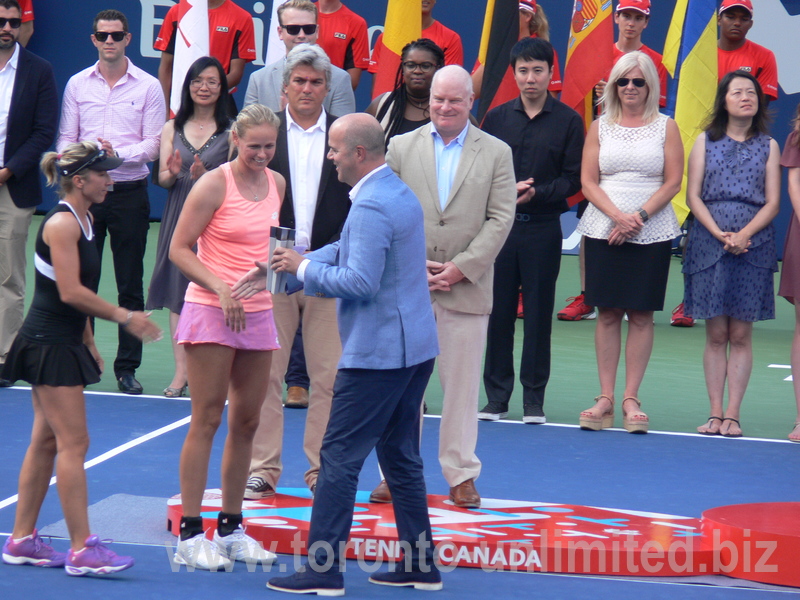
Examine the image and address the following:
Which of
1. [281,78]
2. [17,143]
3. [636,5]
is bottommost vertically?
[17,143]

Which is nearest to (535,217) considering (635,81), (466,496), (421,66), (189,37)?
(635,81)

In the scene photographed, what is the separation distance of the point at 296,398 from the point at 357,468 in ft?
12.0

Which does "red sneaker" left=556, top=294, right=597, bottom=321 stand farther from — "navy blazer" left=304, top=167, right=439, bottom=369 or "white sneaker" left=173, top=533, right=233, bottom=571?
"white sneaker" left=173, top=533, right=233, bottom=571

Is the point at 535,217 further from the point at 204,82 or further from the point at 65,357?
the point at 65,357

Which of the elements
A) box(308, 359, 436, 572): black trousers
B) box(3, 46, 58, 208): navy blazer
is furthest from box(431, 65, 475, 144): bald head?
box(3, 46, 58, 208): navy blazer

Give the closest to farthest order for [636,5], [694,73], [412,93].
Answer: [412,93] < [694,73] < [636,5]

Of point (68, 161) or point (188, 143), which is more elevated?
point (188, 143)

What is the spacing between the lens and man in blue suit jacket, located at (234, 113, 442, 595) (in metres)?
4.71

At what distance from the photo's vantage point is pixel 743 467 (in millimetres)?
7125

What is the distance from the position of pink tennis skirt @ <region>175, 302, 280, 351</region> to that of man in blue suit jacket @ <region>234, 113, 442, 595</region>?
1.52ft

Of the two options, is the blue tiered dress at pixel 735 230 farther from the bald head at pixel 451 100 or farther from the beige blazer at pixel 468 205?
the bald head at pixel 451 100

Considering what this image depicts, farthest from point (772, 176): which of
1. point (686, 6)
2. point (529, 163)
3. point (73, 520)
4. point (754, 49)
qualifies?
point (73, 520)

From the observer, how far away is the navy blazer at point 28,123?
345 inches

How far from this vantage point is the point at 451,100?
5992mm
